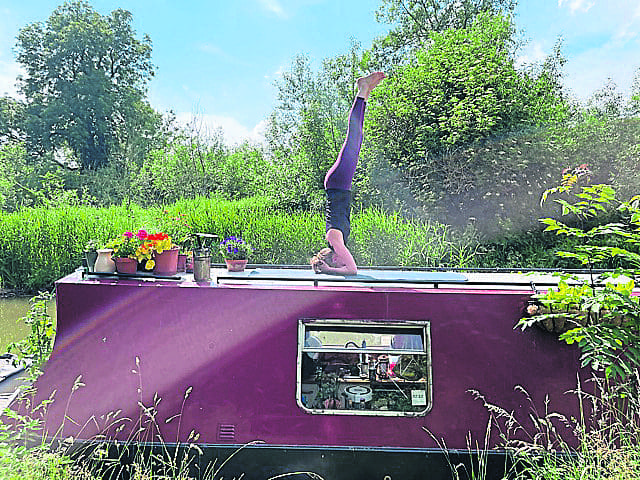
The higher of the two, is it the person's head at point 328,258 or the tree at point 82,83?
the tree at point 82,83

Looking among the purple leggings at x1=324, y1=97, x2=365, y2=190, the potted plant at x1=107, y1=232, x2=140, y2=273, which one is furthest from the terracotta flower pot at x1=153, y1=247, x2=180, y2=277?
the purple leggings at x1=324, y1=97, x2=365, y2=190

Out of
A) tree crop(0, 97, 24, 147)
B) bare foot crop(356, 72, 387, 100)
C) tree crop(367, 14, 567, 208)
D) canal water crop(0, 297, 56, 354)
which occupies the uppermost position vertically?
tree crop(0, 97, 24, 147)

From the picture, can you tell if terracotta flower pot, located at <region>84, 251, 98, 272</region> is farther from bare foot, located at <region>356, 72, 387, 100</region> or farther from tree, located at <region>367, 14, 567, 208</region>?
tree, located at <region>367, 14, 567, 208</region>

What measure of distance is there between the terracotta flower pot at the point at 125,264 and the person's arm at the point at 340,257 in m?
1.20

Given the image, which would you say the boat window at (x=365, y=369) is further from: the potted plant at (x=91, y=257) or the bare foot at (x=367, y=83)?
the bare foot at (x=367, y=83)

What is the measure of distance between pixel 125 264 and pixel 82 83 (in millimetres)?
21051

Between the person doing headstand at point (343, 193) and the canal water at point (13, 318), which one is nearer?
the person doing headstand at point (343, 193)

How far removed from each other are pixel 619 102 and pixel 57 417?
14.0 meters

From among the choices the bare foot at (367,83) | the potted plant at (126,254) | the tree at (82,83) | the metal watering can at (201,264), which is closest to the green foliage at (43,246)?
the potted plant at (126,254)

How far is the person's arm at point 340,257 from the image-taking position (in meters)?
3.63

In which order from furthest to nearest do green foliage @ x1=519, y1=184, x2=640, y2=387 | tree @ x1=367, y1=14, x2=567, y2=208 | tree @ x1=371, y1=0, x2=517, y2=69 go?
tree @ x1=371, y1=0, x2=517, y2=69 → tree @ x1=367, y1=14, x2=567, y2=208 → green foliage @ x1=519, y1=184, x2=640, y2=387

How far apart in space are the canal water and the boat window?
12.4 feet

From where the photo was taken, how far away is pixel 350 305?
10.2ft

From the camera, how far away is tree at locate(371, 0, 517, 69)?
14.6 m
